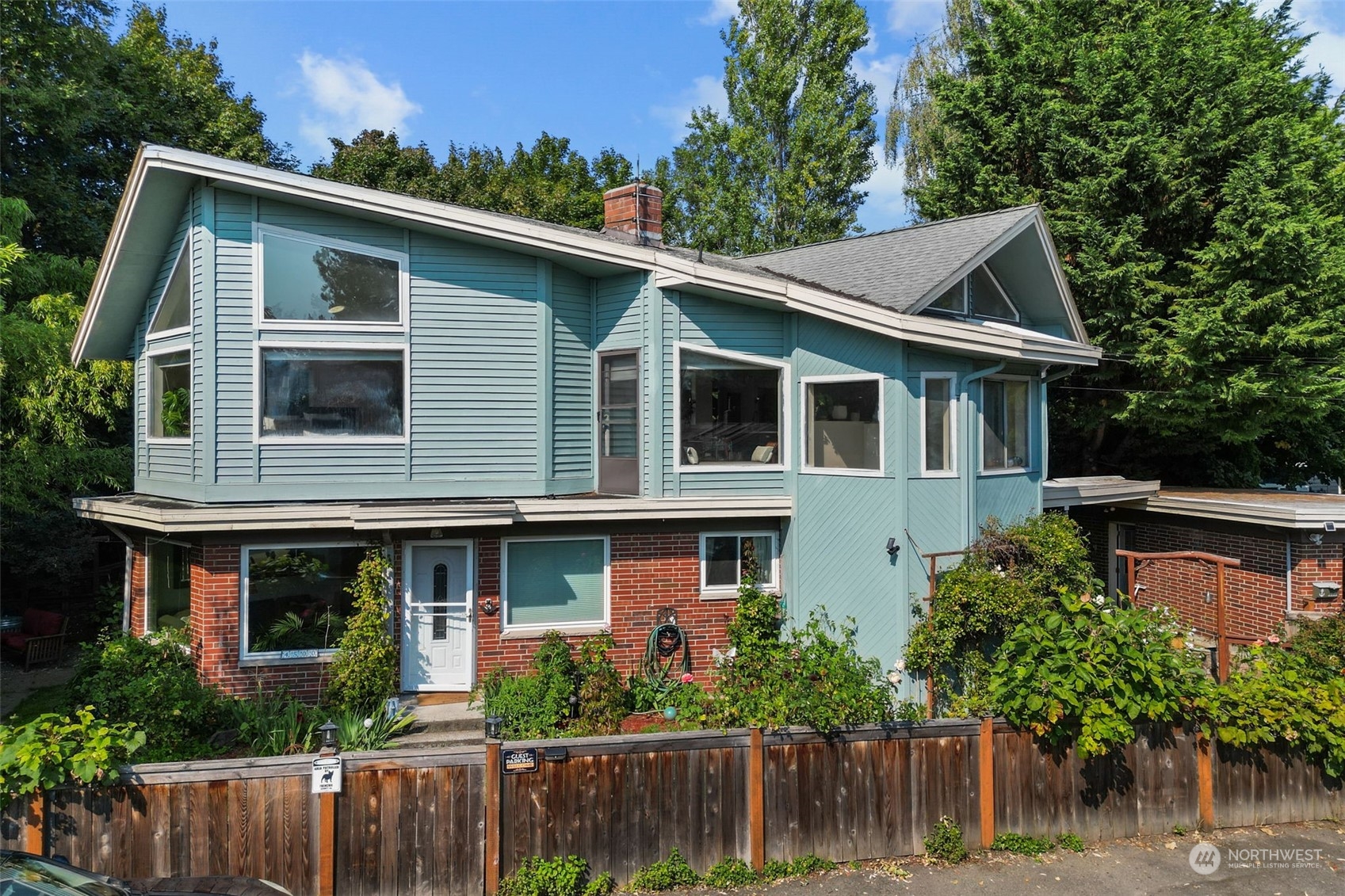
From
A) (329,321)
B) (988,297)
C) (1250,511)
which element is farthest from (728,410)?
(1250,511)

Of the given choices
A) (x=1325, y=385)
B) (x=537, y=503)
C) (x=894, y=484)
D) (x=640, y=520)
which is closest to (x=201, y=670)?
(x=537, y=503)

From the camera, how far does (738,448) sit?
11.3m

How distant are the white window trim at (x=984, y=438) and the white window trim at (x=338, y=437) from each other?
749 centimetres

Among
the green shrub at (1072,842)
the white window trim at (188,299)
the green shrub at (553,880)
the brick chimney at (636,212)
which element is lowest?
the green shrub at (1072,842)

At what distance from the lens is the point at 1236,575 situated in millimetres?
14547

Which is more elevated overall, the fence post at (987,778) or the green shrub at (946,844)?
the fence post at (987,778)

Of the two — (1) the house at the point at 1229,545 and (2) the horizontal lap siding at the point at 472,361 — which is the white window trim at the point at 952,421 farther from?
(2) the horizontal lap siding at the point at 472,361

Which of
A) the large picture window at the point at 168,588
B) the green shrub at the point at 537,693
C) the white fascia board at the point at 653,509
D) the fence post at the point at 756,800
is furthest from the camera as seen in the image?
the large picture window at the point at 168,588

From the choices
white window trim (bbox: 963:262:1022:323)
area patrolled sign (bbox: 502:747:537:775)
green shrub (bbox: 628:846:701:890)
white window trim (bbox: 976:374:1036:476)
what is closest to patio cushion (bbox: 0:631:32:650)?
area patrolled sign (bbox: 502:747:537:775)

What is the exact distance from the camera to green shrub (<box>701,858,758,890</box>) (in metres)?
6.97

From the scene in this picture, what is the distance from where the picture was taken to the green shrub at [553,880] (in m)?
6.61

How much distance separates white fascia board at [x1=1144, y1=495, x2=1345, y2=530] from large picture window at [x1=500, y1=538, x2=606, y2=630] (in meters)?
11.2

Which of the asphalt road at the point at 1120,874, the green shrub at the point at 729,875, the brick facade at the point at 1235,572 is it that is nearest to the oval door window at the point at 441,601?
the green shrub at the point at 729,875

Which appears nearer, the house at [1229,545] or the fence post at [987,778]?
the fence post at [987,778]
